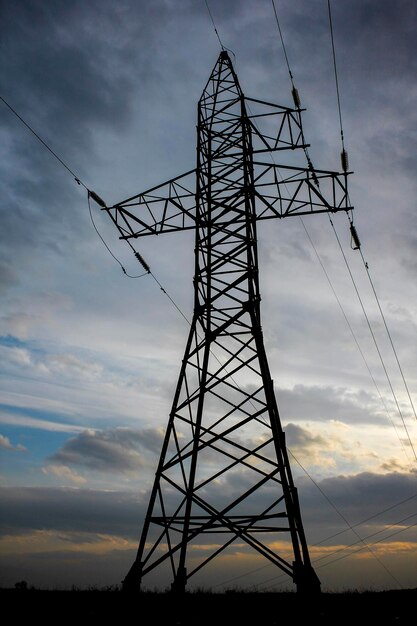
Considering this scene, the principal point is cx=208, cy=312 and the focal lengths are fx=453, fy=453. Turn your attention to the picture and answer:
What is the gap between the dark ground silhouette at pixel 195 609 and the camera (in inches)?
320

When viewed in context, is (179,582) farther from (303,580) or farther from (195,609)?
(303,580)

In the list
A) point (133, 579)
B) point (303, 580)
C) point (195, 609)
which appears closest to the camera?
point (195, 609)

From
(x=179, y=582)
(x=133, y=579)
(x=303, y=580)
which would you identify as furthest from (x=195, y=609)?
(x=303, y=580)

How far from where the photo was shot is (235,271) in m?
13.2

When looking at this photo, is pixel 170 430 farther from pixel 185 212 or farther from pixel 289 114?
pixel 289 114

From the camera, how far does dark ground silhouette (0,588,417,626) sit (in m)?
8.13

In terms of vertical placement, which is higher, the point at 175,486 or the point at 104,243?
the point at 104,243

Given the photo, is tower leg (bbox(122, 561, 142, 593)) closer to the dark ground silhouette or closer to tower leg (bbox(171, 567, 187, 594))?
the dark ground silhouette

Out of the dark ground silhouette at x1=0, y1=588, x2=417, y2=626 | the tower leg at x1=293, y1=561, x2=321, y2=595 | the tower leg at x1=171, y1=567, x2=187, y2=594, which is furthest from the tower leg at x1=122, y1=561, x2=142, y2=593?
the tower leg at x1=293, y1=561, x2=321, y2=595

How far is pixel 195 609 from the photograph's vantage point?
9422 mm

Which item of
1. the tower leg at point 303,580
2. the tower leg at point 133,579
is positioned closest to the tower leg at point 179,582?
the tower leg at point 133,579

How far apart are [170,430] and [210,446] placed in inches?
48.9

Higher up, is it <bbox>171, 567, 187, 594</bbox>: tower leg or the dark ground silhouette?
<bbox>171, 567, 187, 594</bbox>: tower leg

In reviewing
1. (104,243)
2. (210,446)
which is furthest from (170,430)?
(104,243)
